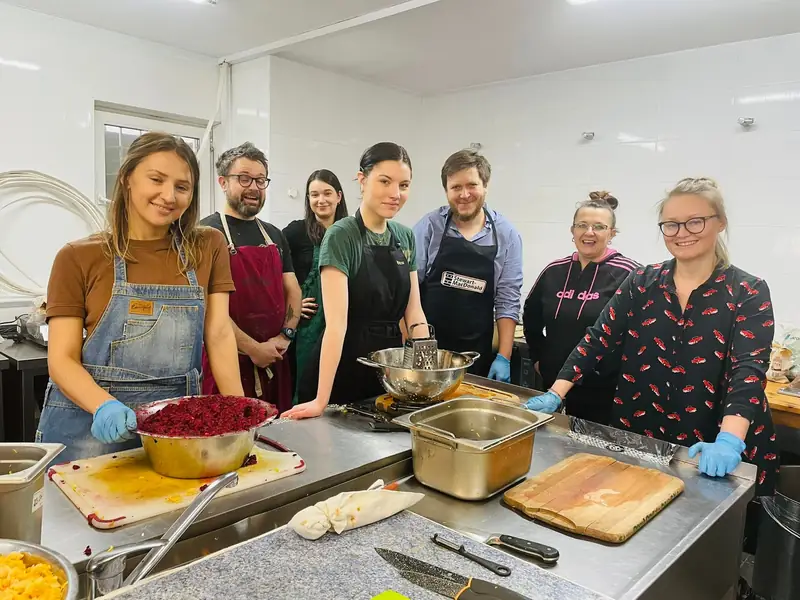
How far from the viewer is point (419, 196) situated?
537 cm

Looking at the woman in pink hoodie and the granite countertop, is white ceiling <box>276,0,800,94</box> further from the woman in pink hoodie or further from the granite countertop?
the granite countertop

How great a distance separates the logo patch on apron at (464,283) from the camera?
8.71ft

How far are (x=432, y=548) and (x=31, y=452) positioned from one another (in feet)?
2.25

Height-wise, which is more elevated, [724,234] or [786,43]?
[786,43]

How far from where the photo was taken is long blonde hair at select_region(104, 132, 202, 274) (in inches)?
59.4

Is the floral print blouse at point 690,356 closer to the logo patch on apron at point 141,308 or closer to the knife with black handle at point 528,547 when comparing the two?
the knife with black handle at point 528,547

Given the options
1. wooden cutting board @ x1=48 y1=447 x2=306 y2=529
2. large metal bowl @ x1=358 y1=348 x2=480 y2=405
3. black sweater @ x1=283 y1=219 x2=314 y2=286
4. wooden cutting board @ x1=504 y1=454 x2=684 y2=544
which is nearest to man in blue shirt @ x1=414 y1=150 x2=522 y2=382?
black sweater @ x1=283 y1=219 x2=314 y2=286

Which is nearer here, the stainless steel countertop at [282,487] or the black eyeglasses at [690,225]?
the stainless steel countertop at [282,487]

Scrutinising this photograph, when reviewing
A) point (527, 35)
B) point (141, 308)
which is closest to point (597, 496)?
point (141, 308)

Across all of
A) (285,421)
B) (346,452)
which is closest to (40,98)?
(285,421)

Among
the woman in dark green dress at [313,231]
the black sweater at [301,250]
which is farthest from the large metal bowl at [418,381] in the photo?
the black sweater at [301,250]

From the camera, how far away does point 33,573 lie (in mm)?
750

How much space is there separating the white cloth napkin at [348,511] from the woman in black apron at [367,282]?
1.92ft

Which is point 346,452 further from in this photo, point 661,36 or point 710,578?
point 661,36
